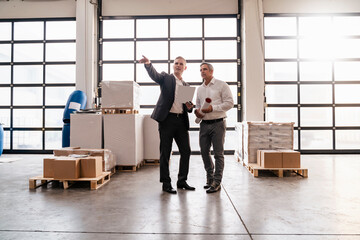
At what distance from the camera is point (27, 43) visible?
8.36 meters

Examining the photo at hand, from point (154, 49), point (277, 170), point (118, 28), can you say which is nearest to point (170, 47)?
point (154, 49)

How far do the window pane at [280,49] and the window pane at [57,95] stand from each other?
6.73 meters

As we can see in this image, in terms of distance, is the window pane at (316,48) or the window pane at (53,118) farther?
the window pane at (53,118)

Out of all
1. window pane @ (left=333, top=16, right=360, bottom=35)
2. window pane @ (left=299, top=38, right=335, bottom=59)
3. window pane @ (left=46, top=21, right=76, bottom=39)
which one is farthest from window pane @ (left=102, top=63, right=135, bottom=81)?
window pane @ (left=333, top=16, right=360, bottom=35)

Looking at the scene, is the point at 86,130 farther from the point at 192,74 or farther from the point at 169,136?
the point at 192,74

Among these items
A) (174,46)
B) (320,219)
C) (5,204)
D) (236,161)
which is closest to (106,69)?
(174,46)

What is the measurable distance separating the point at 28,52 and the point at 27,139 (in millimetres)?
3004

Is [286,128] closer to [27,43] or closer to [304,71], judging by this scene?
[304,71]

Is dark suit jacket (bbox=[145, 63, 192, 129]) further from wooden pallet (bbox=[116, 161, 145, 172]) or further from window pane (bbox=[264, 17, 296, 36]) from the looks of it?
window pane (bbox=[264, 17, 296, 36])

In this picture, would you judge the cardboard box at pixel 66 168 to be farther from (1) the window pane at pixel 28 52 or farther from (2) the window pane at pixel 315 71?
(2) the window pane at pixel 315 71

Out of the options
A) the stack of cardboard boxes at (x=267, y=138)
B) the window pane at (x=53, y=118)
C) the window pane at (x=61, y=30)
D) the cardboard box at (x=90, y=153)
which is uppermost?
the window pane at (x=61, y=30)

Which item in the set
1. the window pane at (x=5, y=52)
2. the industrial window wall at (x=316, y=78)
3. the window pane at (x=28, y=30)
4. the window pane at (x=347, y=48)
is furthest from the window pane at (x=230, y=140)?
the window pane at (x=5, y=52)

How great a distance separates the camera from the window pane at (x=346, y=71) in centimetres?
805

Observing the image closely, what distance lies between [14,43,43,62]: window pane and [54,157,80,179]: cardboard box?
228 inches
